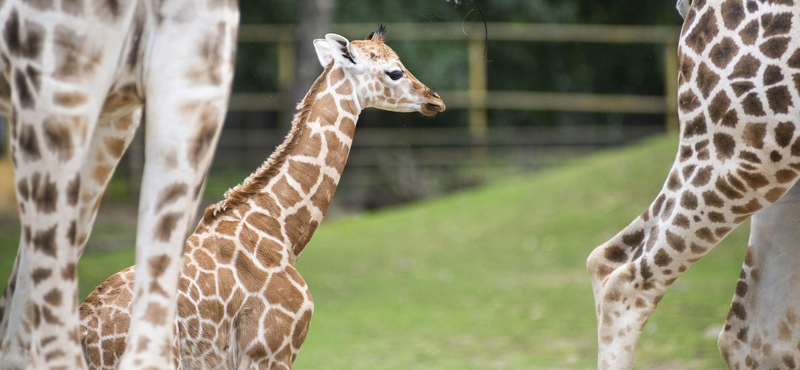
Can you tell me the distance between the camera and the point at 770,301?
11.0 ft

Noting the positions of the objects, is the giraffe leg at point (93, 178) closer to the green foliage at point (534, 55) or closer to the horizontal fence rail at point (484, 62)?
the horizontal fence rail at point (484, 62)

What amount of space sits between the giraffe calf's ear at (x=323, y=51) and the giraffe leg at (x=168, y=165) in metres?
1.26

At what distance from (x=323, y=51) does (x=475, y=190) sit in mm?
9122

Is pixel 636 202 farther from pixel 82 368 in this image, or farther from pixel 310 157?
pixel 82 368

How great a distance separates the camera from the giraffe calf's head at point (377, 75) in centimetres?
345

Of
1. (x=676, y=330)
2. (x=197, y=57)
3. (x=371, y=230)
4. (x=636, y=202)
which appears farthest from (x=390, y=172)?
(x=197, y=57)

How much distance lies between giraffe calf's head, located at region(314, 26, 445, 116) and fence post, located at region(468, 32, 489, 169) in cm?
953

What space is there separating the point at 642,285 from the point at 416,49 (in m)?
11.7

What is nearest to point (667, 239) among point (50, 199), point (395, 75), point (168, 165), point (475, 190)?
point (395, 75)

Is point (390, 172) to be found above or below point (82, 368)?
below

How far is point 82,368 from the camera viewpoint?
2219 millimetres

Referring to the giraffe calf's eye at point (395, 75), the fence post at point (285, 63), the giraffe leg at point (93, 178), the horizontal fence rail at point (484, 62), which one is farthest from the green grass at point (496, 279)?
the giraffe leg at point (93, 178)

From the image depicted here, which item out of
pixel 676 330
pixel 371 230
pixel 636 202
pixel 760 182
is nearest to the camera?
pixel 760 182

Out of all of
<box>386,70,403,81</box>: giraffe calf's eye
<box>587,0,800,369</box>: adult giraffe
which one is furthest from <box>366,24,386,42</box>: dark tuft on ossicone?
<box>587,0,800,369</box>: adult giraffe
